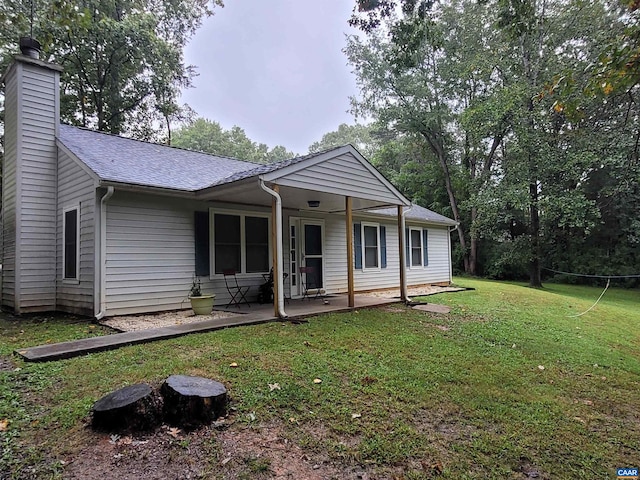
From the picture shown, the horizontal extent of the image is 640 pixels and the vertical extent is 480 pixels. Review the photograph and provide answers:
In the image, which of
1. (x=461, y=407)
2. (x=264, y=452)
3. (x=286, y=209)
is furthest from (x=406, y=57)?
(x=264, y=452)

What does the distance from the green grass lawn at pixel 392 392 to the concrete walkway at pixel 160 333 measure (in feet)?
0.73

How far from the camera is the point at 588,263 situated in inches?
710

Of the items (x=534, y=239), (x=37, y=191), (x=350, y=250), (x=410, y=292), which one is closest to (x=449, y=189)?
(x=534, y=239)

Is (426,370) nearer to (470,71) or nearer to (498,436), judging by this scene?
(498,436)

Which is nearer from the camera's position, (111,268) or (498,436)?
(498,436)

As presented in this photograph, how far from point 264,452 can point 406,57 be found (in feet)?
19.5

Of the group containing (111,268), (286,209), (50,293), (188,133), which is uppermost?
(188,133)

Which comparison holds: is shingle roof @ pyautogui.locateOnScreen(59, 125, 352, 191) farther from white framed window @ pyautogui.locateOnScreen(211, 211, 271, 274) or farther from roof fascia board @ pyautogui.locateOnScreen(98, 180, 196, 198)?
white framed window @ pyautogui.locateOnScreen(211, 211, 271, 274)

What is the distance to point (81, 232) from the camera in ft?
21.7

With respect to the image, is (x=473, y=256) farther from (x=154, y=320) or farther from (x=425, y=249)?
(x=154, y=320)

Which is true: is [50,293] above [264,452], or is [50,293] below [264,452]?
above

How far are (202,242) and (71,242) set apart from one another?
2.40 meters

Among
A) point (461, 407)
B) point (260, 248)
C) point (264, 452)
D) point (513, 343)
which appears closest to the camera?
point (264, 452)

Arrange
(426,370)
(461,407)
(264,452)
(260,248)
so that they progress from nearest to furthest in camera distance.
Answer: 1. (264,452)
2. (461,407)
3. (426,370)
4. (260,248)
